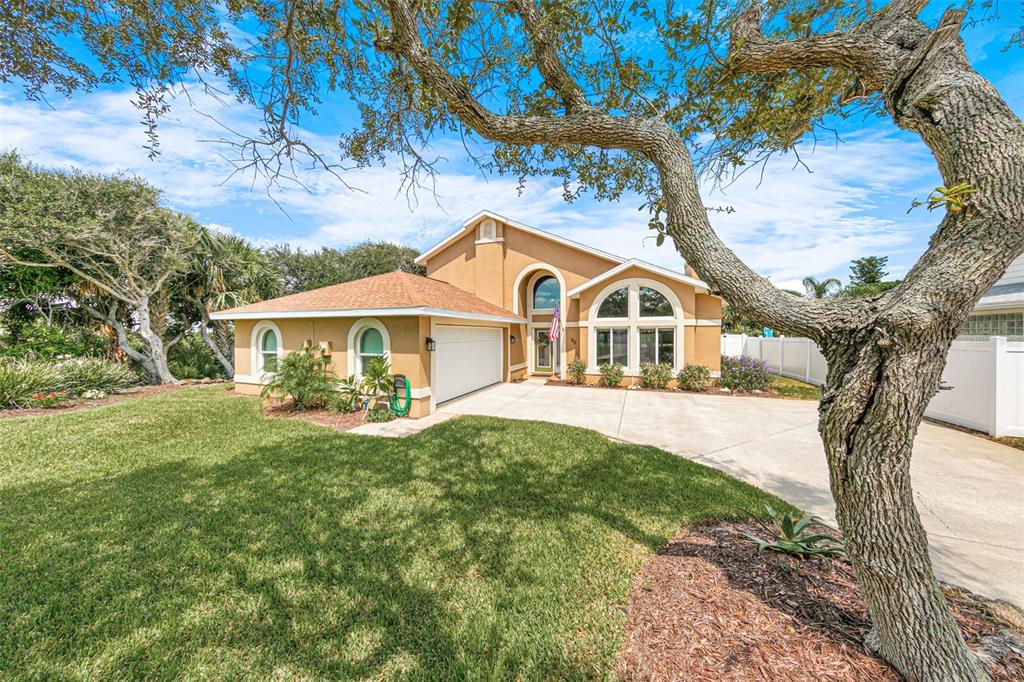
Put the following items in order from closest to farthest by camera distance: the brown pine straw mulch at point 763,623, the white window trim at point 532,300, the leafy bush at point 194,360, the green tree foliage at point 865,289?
the brown pine straw mulch at point 763,623, the white window trim at point 532,300, the leafy bush at point 194,360, the green tree foliage at point 865,289

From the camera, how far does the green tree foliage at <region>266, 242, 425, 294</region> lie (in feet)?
96.1

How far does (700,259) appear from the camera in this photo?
2467mm

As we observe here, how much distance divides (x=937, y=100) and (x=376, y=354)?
33.3 ft

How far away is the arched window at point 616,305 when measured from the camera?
14.3 meters

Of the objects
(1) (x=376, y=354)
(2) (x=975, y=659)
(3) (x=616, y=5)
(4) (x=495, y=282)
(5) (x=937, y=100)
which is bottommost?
(2) (x=975, y=659)

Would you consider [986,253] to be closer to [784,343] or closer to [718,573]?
[718,573]

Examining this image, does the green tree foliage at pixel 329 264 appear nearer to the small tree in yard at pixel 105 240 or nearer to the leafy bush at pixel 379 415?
the small tree in yard at pixel 105 240

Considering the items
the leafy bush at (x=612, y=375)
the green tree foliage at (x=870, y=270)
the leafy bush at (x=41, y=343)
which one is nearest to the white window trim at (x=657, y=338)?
the leafy bush at (x=612, y=375)

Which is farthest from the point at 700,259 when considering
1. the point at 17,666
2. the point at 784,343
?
the point at 784,343

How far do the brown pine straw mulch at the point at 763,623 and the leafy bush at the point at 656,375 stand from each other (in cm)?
1050

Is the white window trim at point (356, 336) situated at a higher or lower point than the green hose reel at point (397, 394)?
higher

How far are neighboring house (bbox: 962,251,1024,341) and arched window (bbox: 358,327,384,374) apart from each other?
658 inches

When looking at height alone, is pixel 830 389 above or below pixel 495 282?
below

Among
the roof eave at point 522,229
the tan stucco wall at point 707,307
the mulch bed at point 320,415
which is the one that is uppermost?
the roof eave at point 522,229
